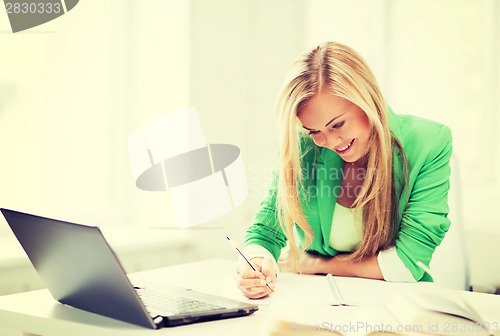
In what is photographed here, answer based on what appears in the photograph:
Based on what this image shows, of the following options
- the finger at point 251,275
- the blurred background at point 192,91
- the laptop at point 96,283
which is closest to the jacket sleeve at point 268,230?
the finger at point 251,275

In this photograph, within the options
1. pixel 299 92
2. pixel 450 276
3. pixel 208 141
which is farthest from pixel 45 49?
pixel 450 276

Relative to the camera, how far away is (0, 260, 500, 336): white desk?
36.2 inches

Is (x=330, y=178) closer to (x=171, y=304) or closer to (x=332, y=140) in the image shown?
(x=332, y=140)

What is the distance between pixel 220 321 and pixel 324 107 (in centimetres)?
67

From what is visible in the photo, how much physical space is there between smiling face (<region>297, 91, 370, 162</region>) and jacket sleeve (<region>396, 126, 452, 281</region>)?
0.54 feet

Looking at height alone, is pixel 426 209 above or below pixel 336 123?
below

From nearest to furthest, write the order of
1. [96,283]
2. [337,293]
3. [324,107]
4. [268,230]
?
1. [96,283]
2. [337,293]
3. [324,107]
4. [268,230]

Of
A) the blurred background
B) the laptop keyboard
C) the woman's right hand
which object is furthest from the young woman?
the blurred background

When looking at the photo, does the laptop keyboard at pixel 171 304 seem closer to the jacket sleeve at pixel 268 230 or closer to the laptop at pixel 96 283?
the laptop at pixel 96 283

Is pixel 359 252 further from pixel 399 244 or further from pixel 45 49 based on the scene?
pixel 45 49

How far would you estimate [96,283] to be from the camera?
3.11 feet

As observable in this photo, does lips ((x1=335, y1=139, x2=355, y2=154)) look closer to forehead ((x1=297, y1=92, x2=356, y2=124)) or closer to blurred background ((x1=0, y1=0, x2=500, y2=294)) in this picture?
forehead ((x1=297, y1=92, x2=356, y2=124))

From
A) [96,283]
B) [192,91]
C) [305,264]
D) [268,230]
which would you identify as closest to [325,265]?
[305,264]

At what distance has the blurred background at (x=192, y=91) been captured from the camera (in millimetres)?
1920
